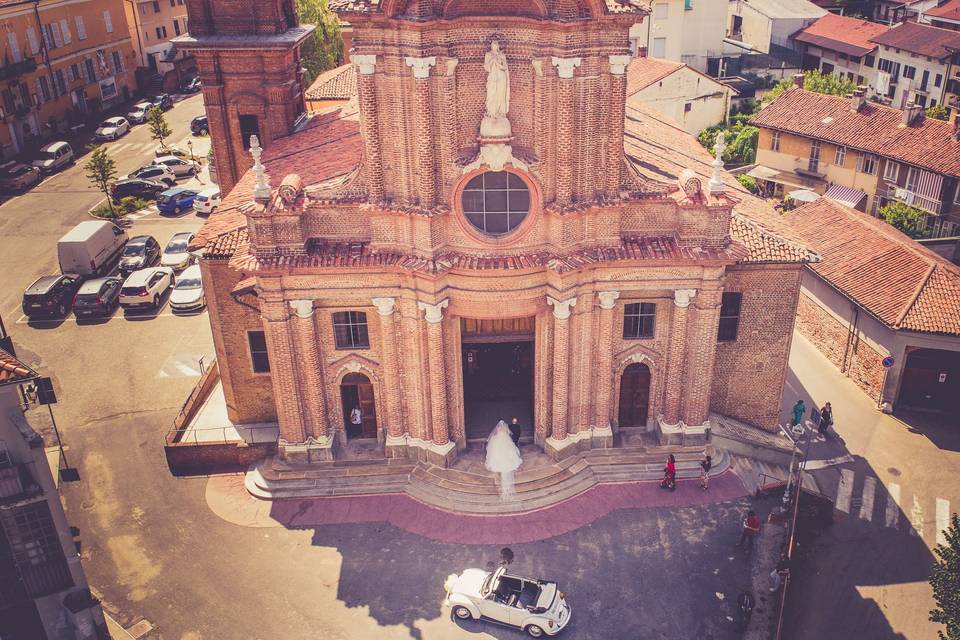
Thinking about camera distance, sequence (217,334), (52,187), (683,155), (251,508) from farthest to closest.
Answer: (52,187), (683,155), (217,334), (251,508)

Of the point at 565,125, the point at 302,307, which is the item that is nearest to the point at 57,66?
→ the point at 302,307

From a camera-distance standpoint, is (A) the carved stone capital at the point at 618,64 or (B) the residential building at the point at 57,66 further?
(B) the residential building at the point at 57,66

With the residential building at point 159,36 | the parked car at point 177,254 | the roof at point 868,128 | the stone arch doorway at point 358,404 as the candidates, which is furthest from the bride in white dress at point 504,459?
the residential building at point 159,36

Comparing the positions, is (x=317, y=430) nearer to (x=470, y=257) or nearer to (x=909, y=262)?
(x=470, y=257)

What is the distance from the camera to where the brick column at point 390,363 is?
3061 centimetres

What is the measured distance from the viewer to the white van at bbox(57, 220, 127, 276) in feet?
160

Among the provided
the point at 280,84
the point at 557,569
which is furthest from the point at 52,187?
the point at 557,569

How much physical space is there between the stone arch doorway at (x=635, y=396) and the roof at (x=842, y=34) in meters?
64.0

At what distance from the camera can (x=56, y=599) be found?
25938 mm

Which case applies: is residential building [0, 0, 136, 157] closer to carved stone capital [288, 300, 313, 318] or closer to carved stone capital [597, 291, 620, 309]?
carved stone capital [288, 300, 313, 318]

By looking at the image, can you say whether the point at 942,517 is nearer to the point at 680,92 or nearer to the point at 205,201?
the point at 680,92

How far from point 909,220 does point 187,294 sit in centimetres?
4554

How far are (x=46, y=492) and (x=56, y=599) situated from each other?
397 centimetres

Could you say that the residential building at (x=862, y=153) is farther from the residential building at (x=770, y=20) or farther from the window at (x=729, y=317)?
the residential building at (x=770, y=20)
